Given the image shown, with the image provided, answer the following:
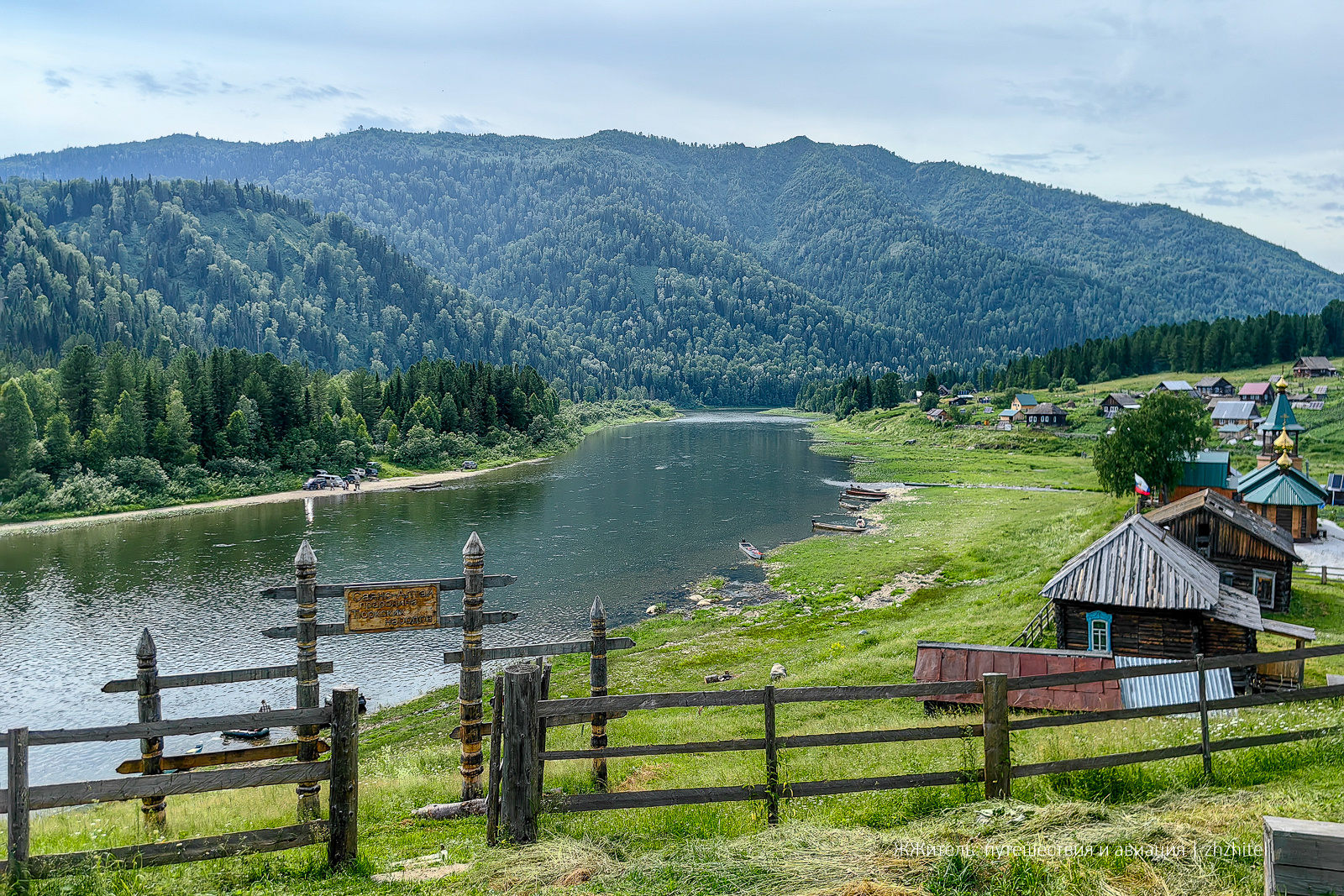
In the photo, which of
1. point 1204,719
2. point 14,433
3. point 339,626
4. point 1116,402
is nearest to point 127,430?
point 14,433

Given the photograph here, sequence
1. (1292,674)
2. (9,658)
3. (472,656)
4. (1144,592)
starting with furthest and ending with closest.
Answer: (9,658), (1144,592), (1292,674), (472,656)

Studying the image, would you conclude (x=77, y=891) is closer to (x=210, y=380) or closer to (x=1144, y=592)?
(x=1144, y=592)

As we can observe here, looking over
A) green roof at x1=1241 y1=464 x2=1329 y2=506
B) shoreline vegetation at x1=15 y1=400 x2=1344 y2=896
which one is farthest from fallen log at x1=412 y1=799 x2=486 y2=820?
green roof at x1=1241 y1=464 x2=1329 y2=506

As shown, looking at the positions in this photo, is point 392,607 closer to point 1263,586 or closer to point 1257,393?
point 1263,586

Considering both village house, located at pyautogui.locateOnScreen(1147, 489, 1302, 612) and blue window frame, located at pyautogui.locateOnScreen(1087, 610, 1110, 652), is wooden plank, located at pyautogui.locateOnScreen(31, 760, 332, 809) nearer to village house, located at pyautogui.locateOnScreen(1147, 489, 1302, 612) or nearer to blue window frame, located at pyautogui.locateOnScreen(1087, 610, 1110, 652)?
blue window frame, located at pyautogui.locateOnScreen(1087, 610, 1110, 652)

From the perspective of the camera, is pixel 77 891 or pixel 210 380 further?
pixel 210 380

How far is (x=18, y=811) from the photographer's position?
880 centimetres

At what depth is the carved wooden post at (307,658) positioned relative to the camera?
503 inches

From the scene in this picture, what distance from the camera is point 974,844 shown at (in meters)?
8.73

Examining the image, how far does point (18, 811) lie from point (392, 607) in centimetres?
570

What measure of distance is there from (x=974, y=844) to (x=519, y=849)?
17.5ft

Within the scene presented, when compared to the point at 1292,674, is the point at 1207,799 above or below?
above

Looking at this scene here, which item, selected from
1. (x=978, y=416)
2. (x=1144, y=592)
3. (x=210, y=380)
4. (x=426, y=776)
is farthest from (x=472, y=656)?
(x=978, y=416)

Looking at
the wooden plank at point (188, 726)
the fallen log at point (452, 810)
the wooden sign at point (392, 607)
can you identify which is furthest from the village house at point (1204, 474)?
the wooden plank at point (188, 726)
